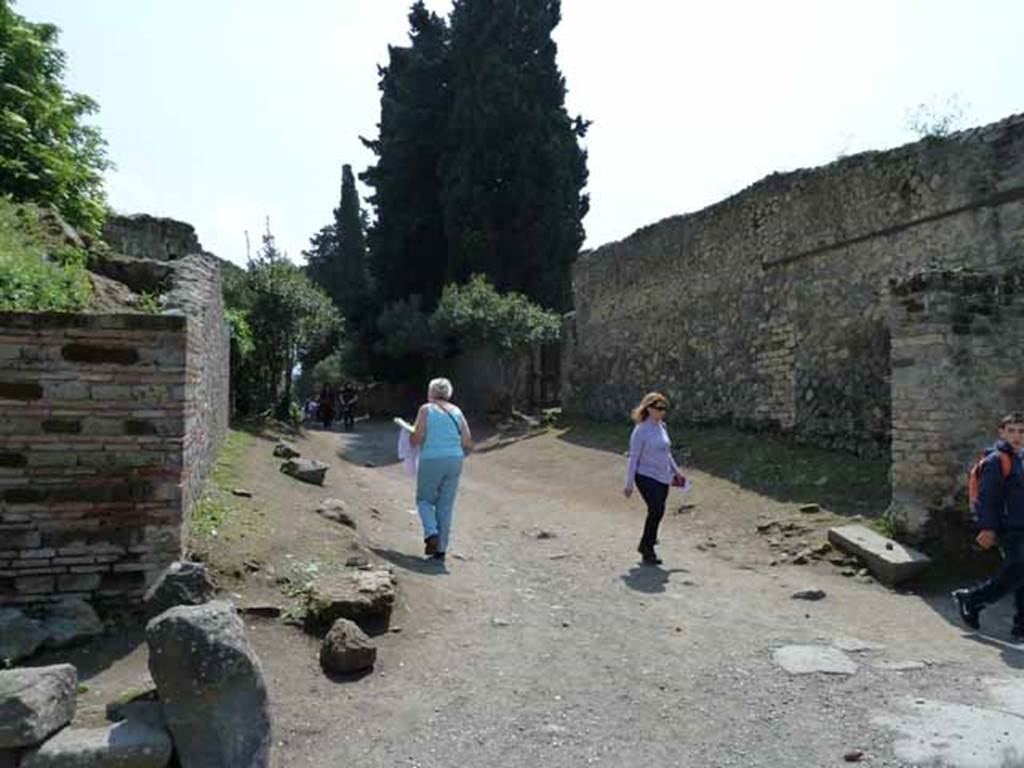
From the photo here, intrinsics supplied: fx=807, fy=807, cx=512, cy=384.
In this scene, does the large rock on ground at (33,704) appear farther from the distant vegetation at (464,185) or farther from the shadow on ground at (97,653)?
the distant vegetation at (464,185)

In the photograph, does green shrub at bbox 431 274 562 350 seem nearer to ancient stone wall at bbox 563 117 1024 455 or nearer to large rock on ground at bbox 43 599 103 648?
ancient stone wall at bbox 563 117 1024 455

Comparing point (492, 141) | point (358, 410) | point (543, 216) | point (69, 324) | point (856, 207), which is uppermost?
point (492, 141)

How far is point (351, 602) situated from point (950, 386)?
18.9ft

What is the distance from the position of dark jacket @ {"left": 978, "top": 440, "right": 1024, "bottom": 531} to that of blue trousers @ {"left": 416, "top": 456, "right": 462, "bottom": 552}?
162 inches

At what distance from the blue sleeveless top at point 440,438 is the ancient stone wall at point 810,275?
6.26 m

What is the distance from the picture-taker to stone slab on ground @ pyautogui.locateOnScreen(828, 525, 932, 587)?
6953 mm

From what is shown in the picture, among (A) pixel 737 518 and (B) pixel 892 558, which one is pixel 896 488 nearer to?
(B) pixel 892 558

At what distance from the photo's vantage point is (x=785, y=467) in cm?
1118

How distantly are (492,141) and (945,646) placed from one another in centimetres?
2304

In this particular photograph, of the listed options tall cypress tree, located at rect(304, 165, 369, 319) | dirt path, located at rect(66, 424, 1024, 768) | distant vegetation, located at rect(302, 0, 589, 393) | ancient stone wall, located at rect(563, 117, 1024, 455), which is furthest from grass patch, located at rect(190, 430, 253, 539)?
tall cypress tree, located at rect(304, 165, 369, 319)

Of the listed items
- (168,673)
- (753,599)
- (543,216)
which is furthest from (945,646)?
(543,216)

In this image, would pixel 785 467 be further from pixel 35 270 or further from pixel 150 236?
pixel 150 236

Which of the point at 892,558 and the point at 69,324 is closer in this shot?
the point at 69,324

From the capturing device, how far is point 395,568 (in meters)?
6.57
